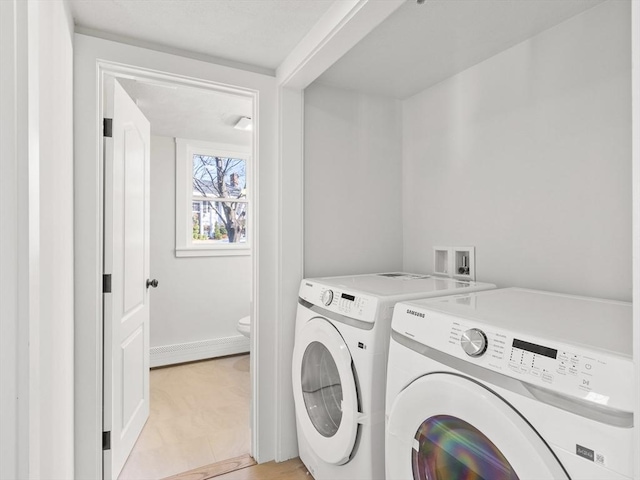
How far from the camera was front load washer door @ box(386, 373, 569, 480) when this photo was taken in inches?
32.6

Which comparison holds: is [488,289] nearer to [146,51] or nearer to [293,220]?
[293,220]

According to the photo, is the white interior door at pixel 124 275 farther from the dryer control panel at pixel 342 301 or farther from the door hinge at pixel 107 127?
the dryer control panel at pixel 342 301

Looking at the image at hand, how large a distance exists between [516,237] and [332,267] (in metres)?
0.98

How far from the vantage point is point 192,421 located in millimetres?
2432

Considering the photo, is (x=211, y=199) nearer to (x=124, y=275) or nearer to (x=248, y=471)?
(x=124, y=275)

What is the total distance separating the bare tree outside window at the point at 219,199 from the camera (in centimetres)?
365

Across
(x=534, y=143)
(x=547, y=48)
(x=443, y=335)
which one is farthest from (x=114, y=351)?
(x=547, y=48)

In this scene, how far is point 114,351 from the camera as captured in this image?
1802mm

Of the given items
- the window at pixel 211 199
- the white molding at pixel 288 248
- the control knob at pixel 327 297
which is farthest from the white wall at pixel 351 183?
the window at pixel 211 199

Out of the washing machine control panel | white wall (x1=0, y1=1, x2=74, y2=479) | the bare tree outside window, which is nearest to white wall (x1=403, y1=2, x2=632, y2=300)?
the washing machine control panel

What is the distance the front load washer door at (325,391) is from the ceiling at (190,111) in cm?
133

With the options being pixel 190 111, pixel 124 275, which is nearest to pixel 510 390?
pixel 124 275

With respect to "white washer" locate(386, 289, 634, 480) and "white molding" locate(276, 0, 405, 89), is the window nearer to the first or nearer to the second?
"white molding" locate(276, 0, 405, 89)

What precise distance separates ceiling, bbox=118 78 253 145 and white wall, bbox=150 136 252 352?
1.08ft
